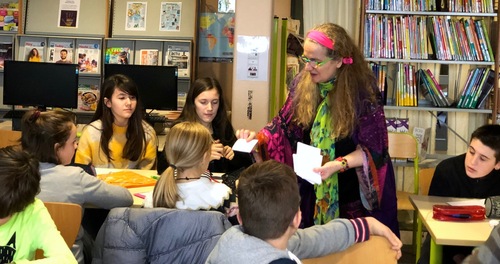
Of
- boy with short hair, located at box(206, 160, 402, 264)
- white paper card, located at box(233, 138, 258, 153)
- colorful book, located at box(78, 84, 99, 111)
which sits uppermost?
colorful book, located at box(78, 84, 99, 111)

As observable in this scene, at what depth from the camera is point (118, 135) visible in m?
3.93

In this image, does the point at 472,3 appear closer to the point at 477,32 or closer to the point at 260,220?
the point at 477,32

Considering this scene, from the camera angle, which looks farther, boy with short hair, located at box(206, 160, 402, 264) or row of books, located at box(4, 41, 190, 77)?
row of books, located at box(4, 41, 190, 77)

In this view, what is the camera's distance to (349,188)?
305cm

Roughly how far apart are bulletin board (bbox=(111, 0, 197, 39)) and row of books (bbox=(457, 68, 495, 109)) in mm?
2640

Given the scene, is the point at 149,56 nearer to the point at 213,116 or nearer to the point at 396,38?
the point at 396,38

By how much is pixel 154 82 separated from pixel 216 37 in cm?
150

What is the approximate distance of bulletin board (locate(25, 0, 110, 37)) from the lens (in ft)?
21.1

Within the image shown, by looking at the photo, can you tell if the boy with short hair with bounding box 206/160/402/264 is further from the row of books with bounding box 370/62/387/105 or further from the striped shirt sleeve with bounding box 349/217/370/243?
→ the row of books with bounding box 370/62/387/105

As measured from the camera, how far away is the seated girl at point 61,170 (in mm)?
2750

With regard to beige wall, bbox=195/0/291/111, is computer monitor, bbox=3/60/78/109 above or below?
below

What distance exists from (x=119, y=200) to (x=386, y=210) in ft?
3.92

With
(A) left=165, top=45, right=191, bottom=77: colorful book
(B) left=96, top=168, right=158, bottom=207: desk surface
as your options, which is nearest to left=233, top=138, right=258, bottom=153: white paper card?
(B) left=96, top=168, right=158, bottom=207: desk surface

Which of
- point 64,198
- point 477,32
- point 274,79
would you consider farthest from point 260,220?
point 274,79
